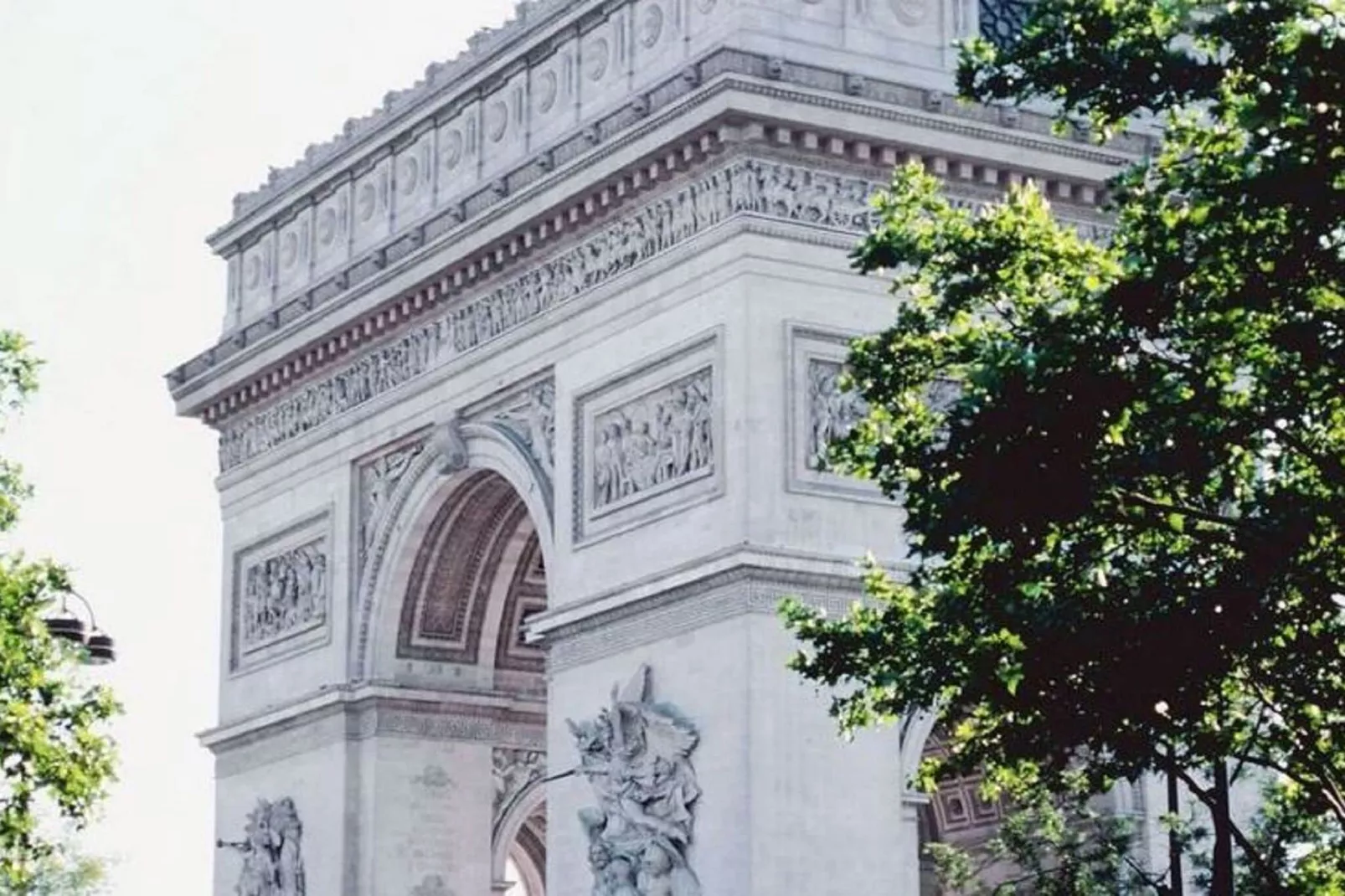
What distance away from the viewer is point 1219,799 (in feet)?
93.7

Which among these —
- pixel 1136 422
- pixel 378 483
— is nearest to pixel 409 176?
A: pixel 378 483

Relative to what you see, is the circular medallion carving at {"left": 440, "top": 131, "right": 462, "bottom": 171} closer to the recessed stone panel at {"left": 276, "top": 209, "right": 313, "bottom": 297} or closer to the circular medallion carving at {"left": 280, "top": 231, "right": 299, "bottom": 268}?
the recessed stone panel at {"left": 276, "top": 209, "right": 313, "bottom": 297}

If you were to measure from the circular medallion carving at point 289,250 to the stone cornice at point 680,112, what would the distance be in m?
2.95

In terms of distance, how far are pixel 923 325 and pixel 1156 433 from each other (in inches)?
111

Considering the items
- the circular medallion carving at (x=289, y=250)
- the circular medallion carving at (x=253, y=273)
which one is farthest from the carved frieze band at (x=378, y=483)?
the circular medallion carving at (x=253, y=273)

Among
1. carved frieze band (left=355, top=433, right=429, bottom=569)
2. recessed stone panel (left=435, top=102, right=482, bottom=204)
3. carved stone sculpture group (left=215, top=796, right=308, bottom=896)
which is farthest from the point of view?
carved stone sculpture group (left=215, top=796, right=308, bottom=896)

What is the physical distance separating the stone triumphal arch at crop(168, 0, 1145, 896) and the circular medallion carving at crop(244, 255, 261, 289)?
0.05 meters

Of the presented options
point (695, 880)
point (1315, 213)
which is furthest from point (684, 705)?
point (1315, 213)

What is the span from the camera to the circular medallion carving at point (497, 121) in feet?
143

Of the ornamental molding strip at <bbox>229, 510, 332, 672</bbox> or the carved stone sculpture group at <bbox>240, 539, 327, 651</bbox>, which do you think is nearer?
the ornamental molding strip at <bbox>229, 510, 332, 672</bbox>

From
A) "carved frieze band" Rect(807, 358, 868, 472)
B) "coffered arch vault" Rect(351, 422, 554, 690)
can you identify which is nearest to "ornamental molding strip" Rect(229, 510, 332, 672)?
"coffered arch vault" Rect(351, 422, 554, 690)

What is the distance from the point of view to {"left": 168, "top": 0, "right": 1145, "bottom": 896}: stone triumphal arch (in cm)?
3753

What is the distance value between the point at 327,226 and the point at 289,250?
1.15 m

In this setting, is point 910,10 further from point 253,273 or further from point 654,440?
point 253,273
